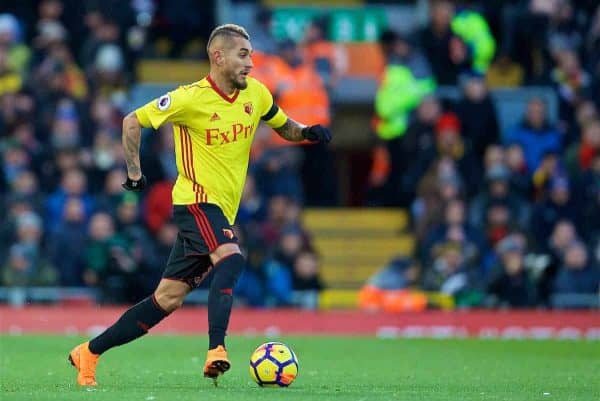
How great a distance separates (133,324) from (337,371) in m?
2.60

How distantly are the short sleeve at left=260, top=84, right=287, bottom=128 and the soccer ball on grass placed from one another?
162 cm

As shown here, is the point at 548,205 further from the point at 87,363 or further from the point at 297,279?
the point at 87,363

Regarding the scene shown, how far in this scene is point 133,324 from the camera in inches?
418

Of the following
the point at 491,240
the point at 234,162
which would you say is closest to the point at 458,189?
the point at 491,240

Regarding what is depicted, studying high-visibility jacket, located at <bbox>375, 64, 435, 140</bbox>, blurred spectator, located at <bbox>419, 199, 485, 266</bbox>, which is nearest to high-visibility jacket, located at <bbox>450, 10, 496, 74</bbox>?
high-visibility jacket, located at <bbox>375, 64, 435, 140</bbox>

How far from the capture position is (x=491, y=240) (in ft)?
68.2

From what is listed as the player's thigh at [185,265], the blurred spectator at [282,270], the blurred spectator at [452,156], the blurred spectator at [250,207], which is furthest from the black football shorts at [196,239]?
the blurred spectator at [452,156]

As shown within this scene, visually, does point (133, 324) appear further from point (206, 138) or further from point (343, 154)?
point (343, 154)

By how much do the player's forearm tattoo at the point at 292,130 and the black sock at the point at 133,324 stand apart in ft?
5.04

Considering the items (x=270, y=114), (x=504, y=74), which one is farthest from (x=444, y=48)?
(x=270, y=114)

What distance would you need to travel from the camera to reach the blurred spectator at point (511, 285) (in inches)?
776

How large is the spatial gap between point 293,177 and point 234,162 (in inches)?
410

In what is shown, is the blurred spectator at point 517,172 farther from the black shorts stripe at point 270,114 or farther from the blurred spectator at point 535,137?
the black shorts stripe at point 270,114

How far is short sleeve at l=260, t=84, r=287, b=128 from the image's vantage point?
1099cm
